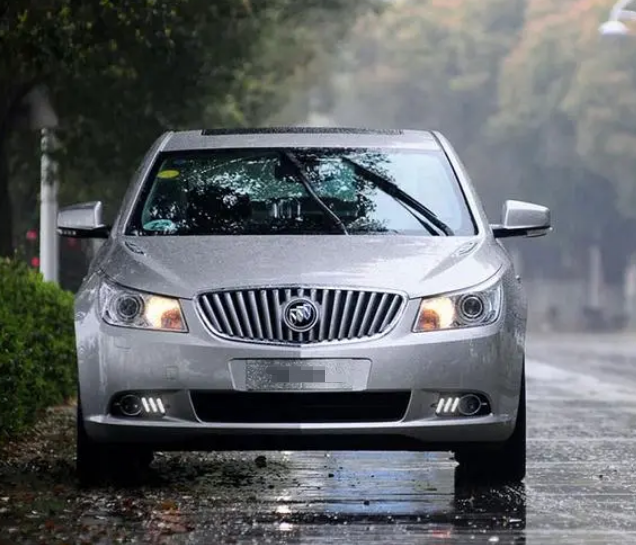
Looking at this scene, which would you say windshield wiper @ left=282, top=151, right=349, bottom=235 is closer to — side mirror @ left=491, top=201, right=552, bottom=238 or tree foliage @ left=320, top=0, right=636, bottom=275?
side mirror @ left=491, top=201, right=552, bottom=238

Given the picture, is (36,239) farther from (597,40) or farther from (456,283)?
(597,40)

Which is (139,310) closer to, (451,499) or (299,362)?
(299,362)

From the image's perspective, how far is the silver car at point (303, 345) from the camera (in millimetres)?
8953

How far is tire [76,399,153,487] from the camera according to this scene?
377 inches

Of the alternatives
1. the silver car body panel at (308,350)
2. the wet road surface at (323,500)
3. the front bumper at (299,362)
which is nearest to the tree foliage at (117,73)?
the wet road surface at (323,500)

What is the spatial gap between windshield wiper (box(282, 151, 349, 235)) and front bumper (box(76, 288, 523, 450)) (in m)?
1.08

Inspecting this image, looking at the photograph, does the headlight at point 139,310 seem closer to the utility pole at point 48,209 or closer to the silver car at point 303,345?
the silver car at point 303,345

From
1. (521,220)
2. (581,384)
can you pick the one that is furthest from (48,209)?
(521,220)

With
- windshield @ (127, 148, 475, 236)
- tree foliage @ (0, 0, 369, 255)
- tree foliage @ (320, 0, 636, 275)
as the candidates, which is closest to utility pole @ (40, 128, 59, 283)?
tree foliage @ (0, 0, 369, 255)

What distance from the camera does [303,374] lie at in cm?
894

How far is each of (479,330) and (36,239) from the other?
67.1ft

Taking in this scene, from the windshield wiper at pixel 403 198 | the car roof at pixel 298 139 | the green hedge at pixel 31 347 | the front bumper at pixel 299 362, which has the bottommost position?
the green hedge at pixel 31 347

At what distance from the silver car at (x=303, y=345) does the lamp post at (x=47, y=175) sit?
937 centimetres

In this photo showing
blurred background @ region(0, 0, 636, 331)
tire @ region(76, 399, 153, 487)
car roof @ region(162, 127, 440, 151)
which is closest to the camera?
tire @ region(76, 399, 153, 487)
